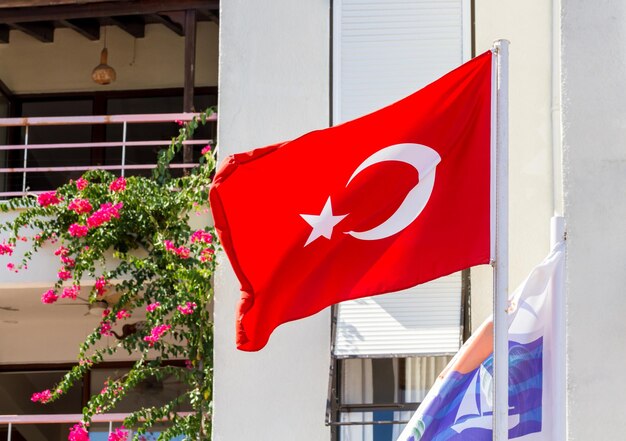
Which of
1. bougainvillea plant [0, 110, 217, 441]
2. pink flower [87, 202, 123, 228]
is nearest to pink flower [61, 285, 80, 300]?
bougainvillea plant [0, 110, 217, 441]

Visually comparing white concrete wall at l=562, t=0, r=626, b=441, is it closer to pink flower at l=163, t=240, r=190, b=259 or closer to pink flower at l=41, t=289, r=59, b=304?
pink flower at l=163, t=240, r=190, b=259

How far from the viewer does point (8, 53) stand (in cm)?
1478

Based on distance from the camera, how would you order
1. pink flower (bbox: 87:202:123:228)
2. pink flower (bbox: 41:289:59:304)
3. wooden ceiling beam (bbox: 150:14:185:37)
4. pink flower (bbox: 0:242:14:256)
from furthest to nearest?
wooden ceiling beam (bbox: 150:14:185:37) < pink flower (bbox: 0:242:14:256) < pink flower (bbox: 41:289:59:304) < pink flower (bbox: 87:202:123:228)

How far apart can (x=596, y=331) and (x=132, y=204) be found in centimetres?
420

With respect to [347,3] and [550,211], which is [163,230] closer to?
[347,3]

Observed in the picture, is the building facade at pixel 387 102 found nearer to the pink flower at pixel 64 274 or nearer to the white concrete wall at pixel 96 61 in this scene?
the pink flower at pixel 64 274

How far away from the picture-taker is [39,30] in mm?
13398

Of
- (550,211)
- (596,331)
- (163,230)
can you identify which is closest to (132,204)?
(163,230)

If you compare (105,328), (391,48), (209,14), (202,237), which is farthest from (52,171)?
(391,48)

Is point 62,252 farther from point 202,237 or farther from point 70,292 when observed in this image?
point 202,237

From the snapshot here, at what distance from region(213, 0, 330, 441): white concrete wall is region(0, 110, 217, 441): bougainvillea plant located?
55 cm

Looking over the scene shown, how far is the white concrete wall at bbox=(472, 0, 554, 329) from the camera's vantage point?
9414mm

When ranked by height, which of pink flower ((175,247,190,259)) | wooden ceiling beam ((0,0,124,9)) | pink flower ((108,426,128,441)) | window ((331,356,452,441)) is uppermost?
wooden ceiling beam ((0,0,124,9))

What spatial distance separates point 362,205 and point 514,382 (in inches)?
47.5
